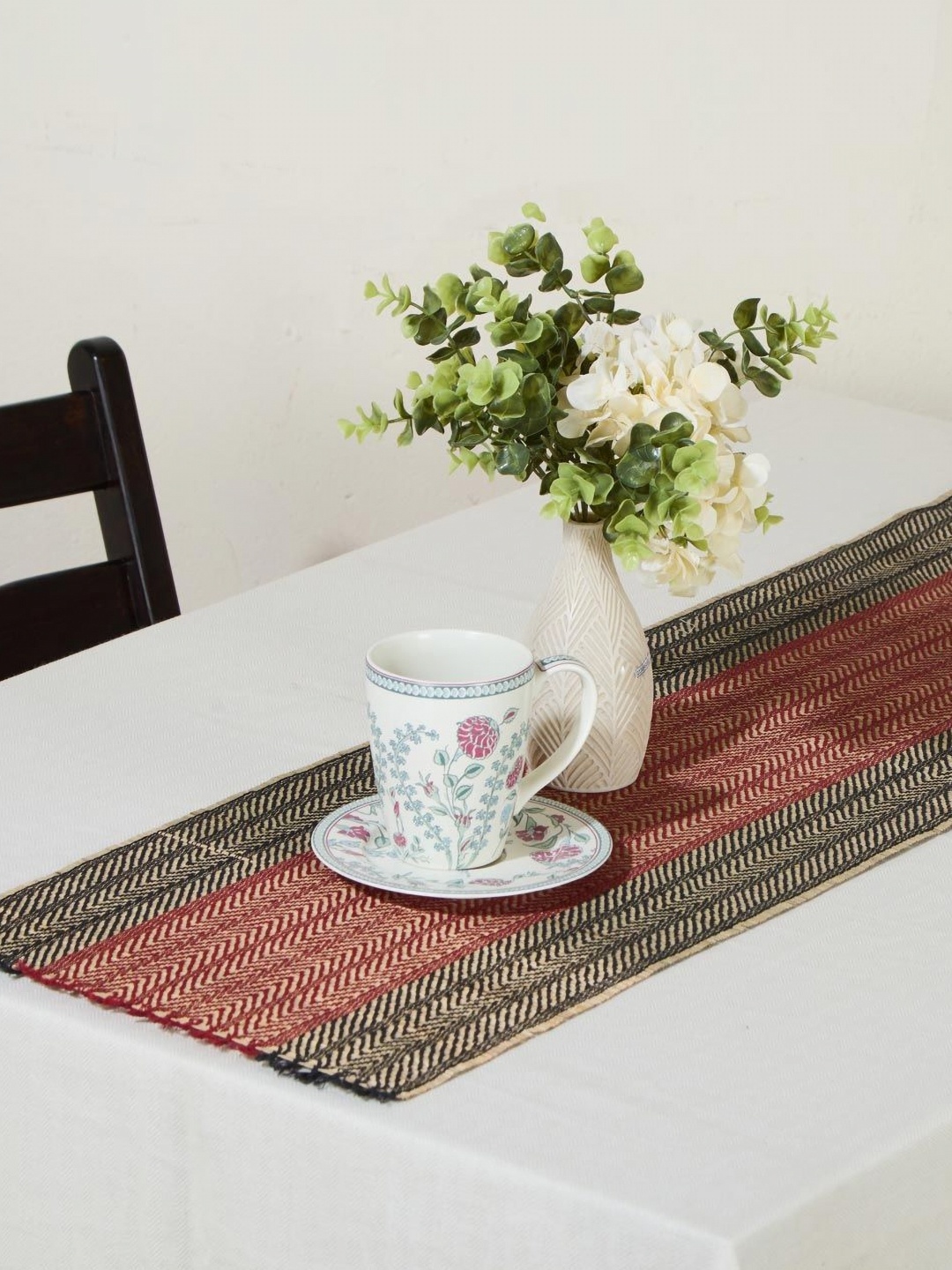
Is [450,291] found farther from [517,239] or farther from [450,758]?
[450,758]

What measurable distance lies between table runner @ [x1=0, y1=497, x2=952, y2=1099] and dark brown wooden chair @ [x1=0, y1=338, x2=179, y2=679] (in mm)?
405

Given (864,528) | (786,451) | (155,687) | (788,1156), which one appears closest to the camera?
(788,1156)

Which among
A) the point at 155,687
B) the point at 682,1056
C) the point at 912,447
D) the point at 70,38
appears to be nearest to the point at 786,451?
the point at 912,447

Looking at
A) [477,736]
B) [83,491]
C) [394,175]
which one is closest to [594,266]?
[477,736]

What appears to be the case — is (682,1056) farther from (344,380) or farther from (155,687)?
(344,380)

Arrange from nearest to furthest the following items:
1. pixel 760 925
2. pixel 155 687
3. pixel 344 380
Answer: pixel 760 925
pixel 155 687
pixel 344 380

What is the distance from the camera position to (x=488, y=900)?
2.46 ft

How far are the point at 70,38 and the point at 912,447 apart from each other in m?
1.21

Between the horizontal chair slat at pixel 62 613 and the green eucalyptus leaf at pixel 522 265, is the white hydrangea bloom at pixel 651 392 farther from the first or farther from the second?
the horizontal chair slat at pixel 62 613

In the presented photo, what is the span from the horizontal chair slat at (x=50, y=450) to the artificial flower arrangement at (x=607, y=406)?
18.9 inches

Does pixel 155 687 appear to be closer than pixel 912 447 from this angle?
Yes

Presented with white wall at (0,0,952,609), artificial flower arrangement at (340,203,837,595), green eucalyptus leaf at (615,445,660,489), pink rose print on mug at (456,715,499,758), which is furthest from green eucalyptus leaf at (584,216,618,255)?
white wall at (0,0,952,609)

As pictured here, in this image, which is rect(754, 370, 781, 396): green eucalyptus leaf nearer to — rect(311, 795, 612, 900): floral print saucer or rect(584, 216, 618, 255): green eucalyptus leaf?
rect(584, 216, 618, 255): green eucalyptus leaf

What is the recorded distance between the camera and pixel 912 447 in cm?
152
